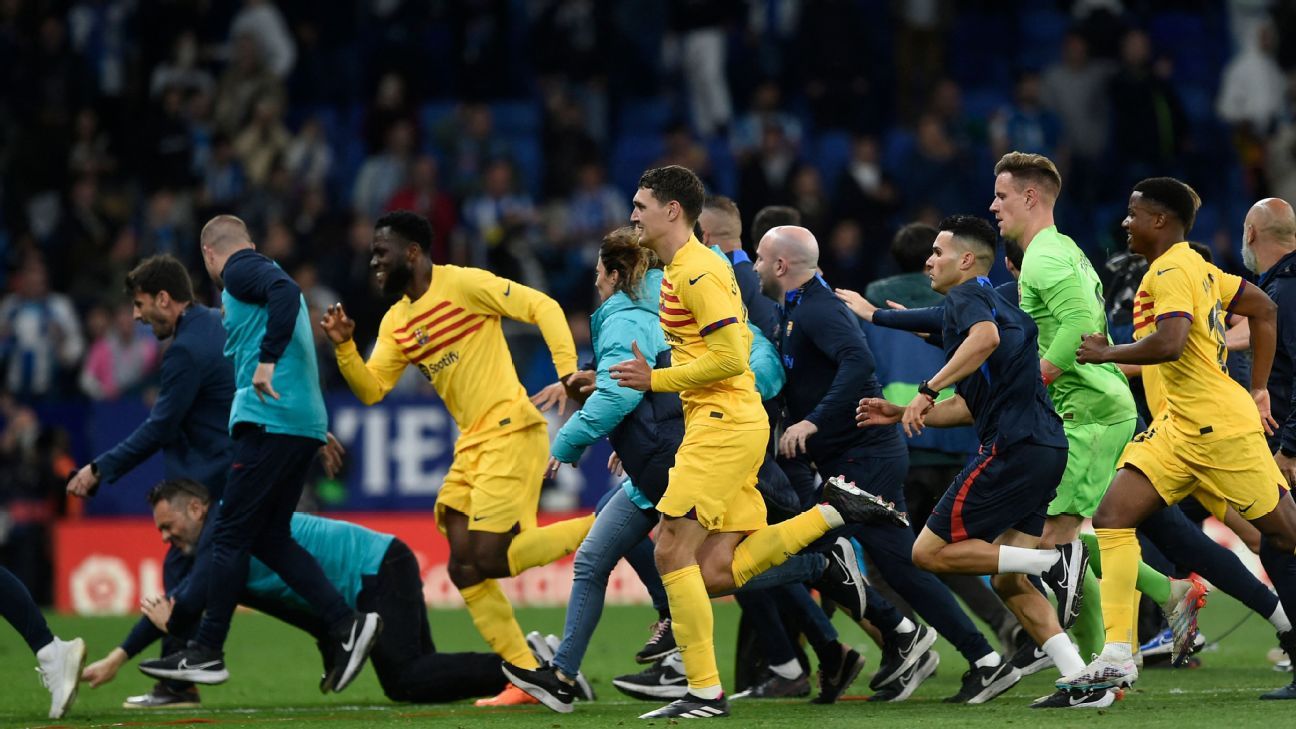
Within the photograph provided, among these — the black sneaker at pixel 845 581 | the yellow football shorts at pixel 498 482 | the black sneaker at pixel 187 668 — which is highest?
the yellow football shorts at pixel 498 482

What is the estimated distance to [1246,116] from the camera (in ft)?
62.8

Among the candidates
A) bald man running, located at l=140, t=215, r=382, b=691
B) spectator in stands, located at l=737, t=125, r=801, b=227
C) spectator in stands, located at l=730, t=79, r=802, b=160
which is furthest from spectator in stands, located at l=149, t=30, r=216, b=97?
bald man running, located at l=140, t=215, r=382, b=691

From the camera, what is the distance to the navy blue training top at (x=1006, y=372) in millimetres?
7781

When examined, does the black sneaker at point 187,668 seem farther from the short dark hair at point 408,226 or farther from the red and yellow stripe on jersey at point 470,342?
the short dark hair at point 408,226

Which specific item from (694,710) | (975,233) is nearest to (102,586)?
(694,710)

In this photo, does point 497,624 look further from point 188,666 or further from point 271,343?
point 271,343

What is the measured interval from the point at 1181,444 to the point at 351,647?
13.3ft

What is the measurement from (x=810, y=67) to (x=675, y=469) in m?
12.5

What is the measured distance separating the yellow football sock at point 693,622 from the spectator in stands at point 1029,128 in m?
11.1

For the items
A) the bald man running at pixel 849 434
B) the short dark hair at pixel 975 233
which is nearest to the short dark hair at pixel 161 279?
the bald man running at pixel 849 434

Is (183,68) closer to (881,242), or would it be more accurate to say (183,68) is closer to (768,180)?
(768,180)

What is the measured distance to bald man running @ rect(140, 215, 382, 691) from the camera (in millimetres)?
9023

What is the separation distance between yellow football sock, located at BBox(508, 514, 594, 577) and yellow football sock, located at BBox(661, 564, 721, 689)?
1.16 m

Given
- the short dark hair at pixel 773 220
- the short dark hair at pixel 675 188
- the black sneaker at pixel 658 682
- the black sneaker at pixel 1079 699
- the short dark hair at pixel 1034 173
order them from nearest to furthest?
the black sneaker at pixel 1079 699
the short dark hair at pixel 675 188
the short dark hair at pixel 1034 173
the black sneaker at pixel 658 682
the short dark hair at pixel 773 220
